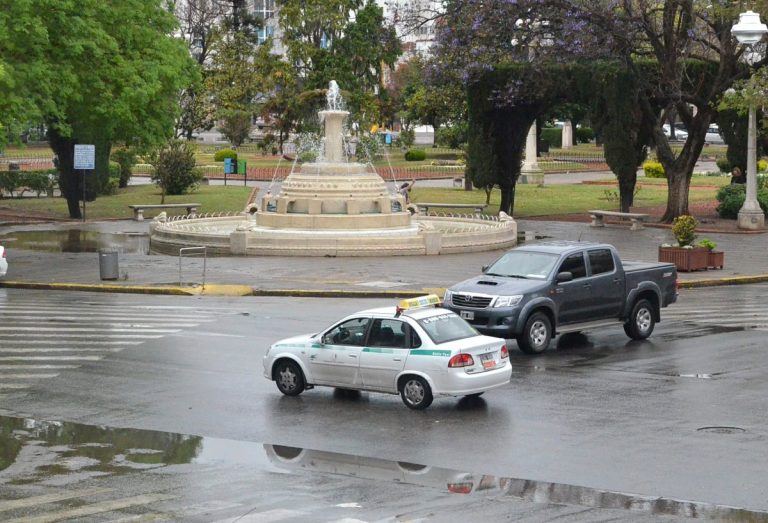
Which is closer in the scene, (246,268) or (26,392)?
(26,392)

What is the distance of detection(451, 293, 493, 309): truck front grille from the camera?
21.5m

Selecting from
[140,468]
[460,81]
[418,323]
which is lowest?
[140,468]

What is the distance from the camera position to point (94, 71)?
4512cm

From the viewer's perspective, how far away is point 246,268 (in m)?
→ 34.6

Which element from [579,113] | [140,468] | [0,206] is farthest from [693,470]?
[579,113]

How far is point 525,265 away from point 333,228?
671 inches

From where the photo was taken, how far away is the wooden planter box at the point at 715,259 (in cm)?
3434

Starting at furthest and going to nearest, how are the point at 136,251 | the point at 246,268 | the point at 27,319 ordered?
the point at 136,251, the point at 246,268, the point at 27,319

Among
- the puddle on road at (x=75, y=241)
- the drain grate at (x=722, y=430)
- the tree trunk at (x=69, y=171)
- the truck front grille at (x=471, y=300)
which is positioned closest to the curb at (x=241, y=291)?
the truck front grille at (x=471, y=300)

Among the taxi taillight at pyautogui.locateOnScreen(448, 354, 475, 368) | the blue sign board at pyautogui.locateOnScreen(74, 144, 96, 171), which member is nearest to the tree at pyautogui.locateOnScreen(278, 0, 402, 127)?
the blue sign board at pyautogui.locateOnScreen(74, 144, 96, 171)

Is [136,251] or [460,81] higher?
Result: [460,81]

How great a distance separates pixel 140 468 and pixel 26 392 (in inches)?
193

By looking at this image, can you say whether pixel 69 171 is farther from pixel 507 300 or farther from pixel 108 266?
pixel 507 300

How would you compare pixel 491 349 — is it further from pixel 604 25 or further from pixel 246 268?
pixel 604 25
